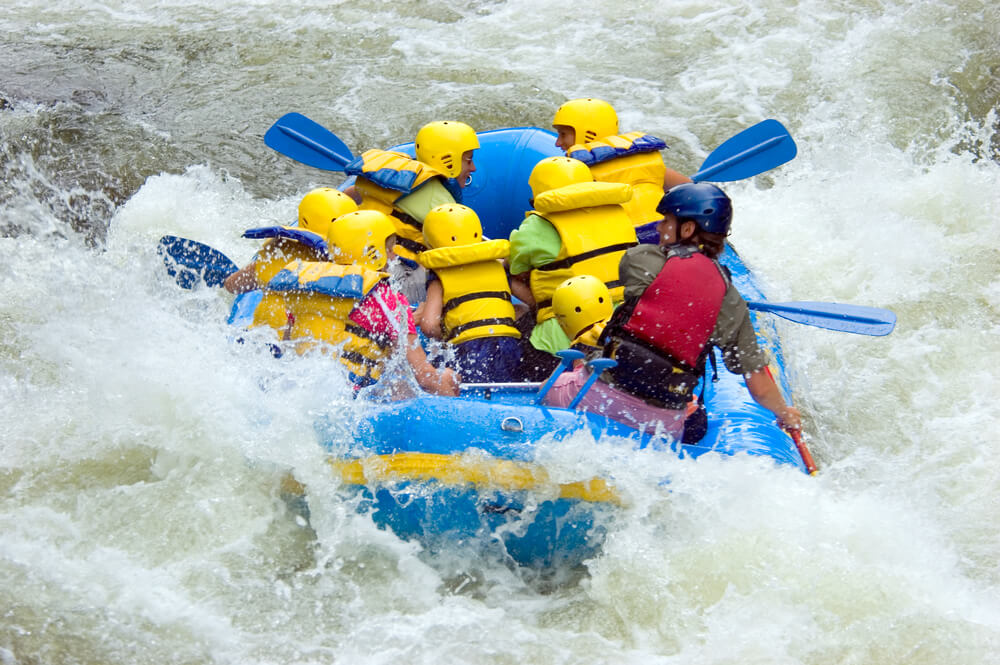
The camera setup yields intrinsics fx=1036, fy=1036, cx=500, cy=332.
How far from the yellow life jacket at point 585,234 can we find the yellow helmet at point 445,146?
78 centimetres

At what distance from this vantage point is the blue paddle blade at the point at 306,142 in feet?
16.7

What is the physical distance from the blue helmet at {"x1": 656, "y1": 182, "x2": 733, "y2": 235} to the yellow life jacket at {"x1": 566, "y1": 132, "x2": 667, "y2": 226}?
1.30 meters

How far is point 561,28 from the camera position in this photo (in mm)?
8406

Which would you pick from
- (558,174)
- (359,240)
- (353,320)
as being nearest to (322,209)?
(359,240)

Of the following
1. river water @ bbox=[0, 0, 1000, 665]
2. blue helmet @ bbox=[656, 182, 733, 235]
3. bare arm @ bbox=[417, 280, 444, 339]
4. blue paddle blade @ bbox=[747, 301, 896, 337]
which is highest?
blue helmet @ bbox=[656, 182, 733, 235]

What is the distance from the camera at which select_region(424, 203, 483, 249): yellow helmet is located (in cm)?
373

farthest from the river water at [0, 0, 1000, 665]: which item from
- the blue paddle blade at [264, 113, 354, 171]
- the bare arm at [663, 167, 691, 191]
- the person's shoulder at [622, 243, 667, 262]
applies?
the blue paddle blade at [264, 113, 354, 171]

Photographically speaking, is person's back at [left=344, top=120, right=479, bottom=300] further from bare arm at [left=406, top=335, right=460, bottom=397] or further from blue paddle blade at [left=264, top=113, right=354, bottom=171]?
bare arm at [left=406, top=335, right=460, bottom=397]

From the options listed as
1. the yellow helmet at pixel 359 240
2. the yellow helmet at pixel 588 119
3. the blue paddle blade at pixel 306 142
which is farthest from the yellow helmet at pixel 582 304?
the blue paddle blade at pixel 306 142

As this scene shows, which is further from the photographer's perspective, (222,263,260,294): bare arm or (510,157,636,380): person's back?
(222,263,260,294): bare arm

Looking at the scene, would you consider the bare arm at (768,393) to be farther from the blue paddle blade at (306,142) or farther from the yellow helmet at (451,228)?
the blue paddle blade at (306,142)

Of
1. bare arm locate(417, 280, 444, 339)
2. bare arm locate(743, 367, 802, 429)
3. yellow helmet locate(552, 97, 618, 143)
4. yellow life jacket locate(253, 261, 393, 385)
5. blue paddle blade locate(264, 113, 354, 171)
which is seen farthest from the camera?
blue paddle blade locate(264, 113, 354, 171)

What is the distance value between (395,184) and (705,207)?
164 cm

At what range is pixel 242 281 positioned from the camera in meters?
4.00
